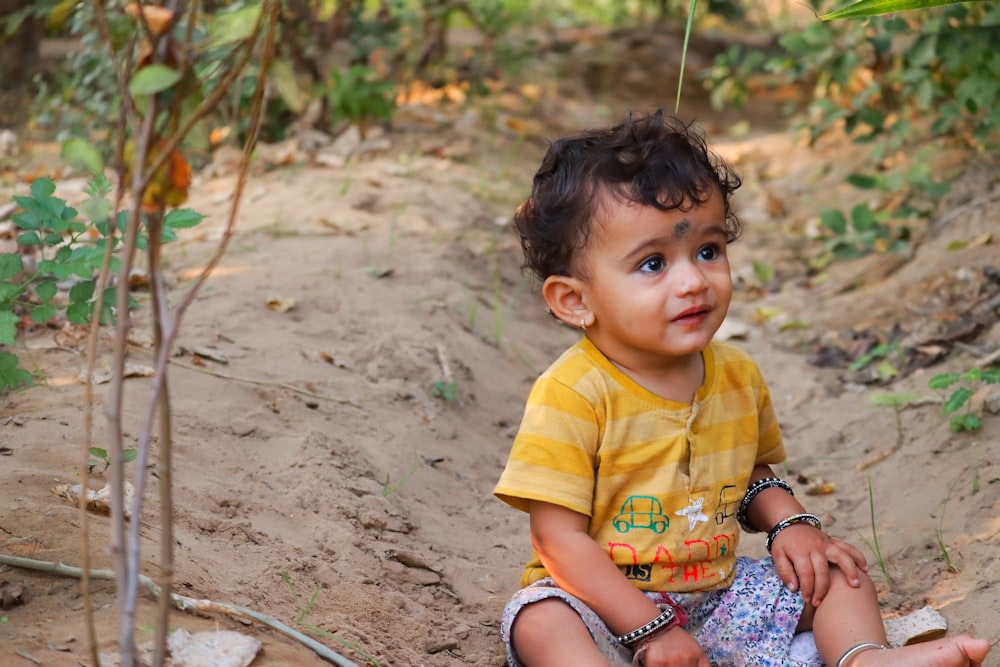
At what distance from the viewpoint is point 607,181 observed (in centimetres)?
211

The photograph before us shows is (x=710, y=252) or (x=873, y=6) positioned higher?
(x=873, y=6)

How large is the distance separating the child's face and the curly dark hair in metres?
0.03

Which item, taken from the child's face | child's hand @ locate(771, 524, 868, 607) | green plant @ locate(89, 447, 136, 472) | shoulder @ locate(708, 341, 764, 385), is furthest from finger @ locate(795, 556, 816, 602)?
green plant @ locate(89, 447, 136, 472)

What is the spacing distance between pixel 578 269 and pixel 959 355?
6.39 ft

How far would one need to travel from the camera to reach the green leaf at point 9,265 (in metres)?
2.25

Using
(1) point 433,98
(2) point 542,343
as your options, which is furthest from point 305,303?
(1) point 433,98

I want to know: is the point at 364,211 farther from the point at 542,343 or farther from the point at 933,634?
the point at 933,634

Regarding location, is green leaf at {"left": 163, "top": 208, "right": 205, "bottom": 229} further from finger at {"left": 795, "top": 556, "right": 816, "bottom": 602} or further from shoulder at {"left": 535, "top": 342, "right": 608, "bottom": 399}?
finger at {"left": 795, "top": 556, "right": 816, "bottom": 602}

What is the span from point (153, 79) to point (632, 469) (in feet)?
3.97

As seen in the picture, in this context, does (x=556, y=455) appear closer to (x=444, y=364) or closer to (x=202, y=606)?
(x=202, y=606)

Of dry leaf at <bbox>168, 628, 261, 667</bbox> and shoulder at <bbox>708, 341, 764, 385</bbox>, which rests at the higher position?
shoulder at <bbox>708, 341, 764, 385</bbox>

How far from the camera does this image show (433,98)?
6828mm

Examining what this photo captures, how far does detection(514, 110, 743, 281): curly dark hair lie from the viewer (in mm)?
2080

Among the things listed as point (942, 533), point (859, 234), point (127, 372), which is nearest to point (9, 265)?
point (127, 372)
